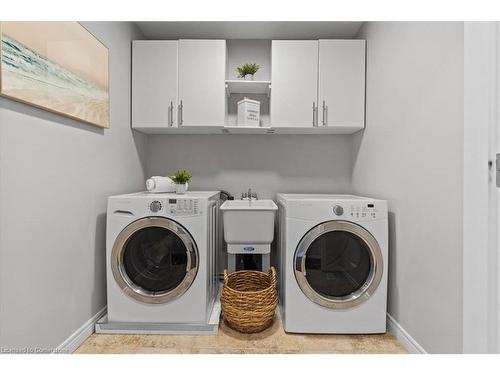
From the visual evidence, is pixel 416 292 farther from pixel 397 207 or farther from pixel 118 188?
pixel 118 188

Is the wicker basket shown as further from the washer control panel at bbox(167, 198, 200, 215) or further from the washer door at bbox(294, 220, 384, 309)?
the washer control panel at bbox(167, 198, 200, 215)

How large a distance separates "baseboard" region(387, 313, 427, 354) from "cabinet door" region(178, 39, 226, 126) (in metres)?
1.87

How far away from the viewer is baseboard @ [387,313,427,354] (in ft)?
5.33

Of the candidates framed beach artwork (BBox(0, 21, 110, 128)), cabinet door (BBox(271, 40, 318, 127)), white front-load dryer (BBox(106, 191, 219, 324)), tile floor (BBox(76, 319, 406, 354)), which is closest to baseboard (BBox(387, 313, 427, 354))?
tile floor (BBox(76, 319, 406, 354))

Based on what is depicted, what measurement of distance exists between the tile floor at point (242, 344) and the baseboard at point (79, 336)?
0.03 m

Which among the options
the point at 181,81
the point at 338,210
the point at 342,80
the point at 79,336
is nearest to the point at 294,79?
the point at 342,80

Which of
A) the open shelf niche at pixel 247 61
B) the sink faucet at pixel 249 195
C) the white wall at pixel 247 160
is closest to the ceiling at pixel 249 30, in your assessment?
the open shelf niche at pixel 247 61

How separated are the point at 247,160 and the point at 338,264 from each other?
130 centimetres

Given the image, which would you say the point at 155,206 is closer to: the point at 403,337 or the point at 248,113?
the point at 248,113

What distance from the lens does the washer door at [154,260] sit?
1.87m

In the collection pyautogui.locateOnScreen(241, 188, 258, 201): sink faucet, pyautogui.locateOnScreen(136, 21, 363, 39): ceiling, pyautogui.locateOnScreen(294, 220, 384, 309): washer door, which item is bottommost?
pyautogui.locateOnScreen(294, 220, 384, 309): washer door

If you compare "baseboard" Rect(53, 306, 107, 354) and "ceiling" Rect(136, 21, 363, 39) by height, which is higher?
"ceiling" Rect(136, 21, 363, 39)

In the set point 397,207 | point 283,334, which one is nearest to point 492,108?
point 397,207

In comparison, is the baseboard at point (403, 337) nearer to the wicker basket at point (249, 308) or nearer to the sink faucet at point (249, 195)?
the wicker basket at point (249, 308)
